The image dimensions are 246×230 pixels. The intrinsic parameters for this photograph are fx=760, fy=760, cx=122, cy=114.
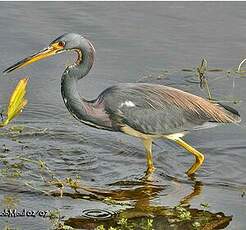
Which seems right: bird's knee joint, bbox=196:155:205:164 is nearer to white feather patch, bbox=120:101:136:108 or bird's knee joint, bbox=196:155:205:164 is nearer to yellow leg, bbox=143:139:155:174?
yellow leg, bbox=143:139:155:174

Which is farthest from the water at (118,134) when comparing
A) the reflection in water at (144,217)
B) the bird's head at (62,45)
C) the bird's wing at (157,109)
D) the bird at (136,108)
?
the bird's head at (62,45)

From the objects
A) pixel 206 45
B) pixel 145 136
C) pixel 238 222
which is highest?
pixel 206 45

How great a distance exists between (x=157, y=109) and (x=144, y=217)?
4.55 ft

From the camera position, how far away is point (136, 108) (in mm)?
7398

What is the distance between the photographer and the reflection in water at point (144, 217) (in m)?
6.23

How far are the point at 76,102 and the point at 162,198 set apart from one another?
1.27m

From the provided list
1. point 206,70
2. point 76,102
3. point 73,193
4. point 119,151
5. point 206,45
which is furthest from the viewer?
point 206,45

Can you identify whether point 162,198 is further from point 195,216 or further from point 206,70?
point 206,70

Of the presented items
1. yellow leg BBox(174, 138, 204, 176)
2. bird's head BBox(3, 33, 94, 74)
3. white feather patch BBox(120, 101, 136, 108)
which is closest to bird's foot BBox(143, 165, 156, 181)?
yellow leg BBox(174, 138, 204, 176)

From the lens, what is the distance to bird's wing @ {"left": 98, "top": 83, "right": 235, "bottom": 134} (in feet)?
24.1

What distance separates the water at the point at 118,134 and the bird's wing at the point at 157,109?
47 cm

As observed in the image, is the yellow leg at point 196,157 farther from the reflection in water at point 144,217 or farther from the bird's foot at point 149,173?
the reflection in water at point 144,217

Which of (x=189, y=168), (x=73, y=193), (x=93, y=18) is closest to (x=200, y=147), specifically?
(x=189, y=168)

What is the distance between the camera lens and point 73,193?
22.5 feet
